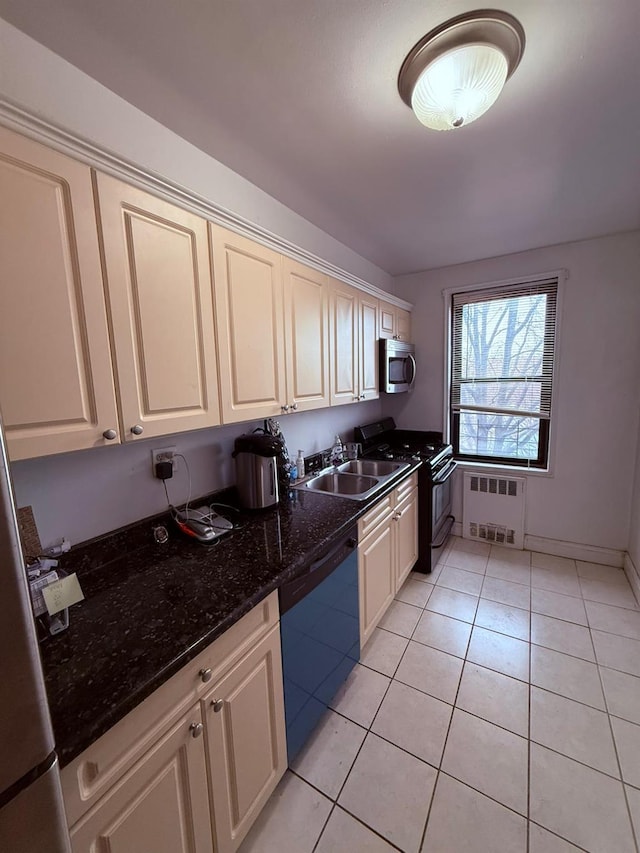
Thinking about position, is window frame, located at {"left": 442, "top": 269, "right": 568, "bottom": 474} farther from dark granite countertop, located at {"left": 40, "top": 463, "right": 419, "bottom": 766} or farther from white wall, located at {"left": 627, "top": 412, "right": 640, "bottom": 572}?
dark granite countertop, located at {"left": 40, "top": 463, "right": 419, "bottom": 766}

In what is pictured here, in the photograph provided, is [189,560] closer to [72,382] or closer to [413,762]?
[72,382]

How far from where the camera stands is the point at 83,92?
3.60 ft

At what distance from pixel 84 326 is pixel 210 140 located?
3.38 feet

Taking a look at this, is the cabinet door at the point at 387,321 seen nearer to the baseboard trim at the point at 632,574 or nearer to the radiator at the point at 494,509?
the radiator at the point at 494,509

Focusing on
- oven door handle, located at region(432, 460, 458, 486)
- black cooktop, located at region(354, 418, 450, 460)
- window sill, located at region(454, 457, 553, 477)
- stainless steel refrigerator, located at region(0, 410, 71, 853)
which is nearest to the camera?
stainless steel refrigerator, located at region(0, 410, 71, 853)

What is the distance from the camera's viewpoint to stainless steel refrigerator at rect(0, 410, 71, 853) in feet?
1.55

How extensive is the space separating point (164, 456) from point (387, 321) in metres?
2.07

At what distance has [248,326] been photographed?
1.44 m

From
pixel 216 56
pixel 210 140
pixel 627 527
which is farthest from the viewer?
pixel 627 527

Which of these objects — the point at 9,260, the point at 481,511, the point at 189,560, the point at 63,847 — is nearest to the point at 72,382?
the point at 9,260

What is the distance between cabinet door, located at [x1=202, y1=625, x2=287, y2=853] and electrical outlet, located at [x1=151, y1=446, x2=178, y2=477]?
0.79 meters

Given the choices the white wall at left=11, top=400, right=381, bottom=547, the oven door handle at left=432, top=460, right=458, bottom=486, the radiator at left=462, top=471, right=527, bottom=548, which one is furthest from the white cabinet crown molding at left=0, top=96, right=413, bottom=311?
the radiator at left=462, top=471, right=527, bottom=548

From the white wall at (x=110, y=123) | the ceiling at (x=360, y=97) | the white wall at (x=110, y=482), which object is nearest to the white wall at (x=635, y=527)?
the ceiling at (x=360, y=97)

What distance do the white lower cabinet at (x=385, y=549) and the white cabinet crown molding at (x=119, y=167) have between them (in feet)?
4.65
